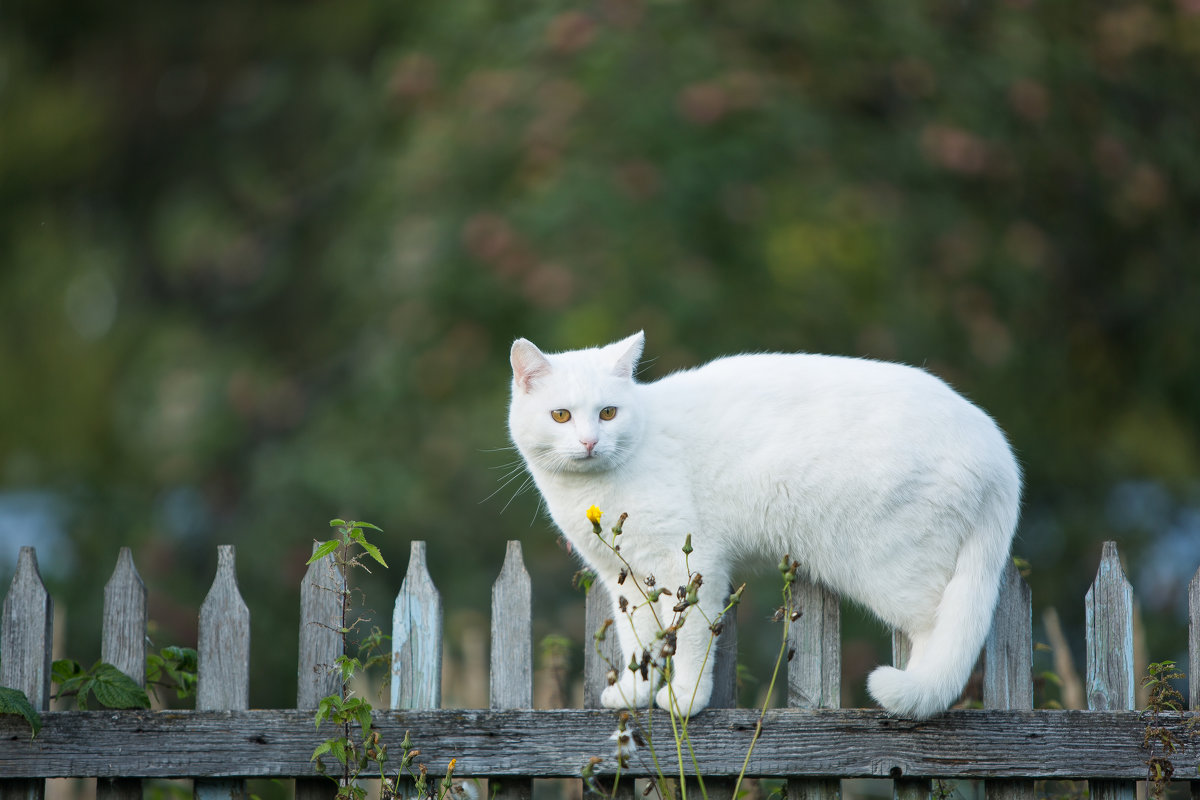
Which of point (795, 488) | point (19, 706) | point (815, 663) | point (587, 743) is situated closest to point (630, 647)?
point (587, 743)

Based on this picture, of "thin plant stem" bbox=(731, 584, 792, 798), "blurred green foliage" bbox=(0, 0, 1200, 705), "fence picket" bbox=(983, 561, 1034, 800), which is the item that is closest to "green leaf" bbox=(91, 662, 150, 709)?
"thin plant stem" bbox=(731, 584, 792, 798)

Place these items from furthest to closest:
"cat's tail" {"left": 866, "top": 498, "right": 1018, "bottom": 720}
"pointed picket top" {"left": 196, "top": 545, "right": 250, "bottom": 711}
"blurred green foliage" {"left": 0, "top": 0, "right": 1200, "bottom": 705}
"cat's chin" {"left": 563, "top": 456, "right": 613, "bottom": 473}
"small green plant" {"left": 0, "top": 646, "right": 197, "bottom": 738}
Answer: "blurred green foliage" {"left": 0, "top": 0, "right": 1200, "bottom": 705}
"cat's chin" {"left": 563, "top": 456, "right": 613, "bottom": 473}
"pointed picket top" {"left": 196, "top": 545, "right": 250, "bottom": 711}
"small green plant" {"left": 0, "top": 646, "right": 197, "bottom": 738}
"cat's tail" {"left": 866, "top": 498, "right": 1018, "bottom": 720}

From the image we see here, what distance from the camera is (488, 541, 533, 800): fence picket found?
2.46 meters

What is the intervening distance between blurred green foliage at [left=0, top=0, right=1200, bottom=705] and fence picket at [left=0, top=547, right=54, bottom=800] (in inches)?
111

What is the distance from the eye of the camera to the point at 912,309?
17.6 ft

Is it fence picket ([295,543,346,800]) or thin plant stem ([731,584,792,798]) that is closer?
thin plant stem ([731,584,792,798])

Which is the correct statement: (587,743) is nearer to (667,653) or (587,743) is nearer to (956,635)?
(667,653)

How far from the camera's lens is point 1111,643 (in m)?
2.41

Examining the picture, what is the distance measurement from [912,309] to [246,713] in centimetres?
392

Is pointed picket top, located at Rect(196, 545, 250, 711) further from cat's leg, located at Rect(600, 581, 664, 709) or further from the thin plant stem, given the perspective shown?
the thin plant stem

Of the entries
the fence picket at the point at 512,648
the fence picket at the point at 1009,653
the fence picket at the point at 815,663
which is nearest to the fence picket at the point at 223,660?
the fence picket at the point at 512,648

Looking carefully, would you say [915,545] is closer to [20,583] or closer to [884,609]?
[884,609]

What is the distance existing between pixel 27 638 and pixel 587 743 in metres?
1.32

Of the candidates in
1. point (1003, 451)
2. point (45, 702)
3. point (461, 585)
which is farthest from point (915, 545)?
point (461, 585)
